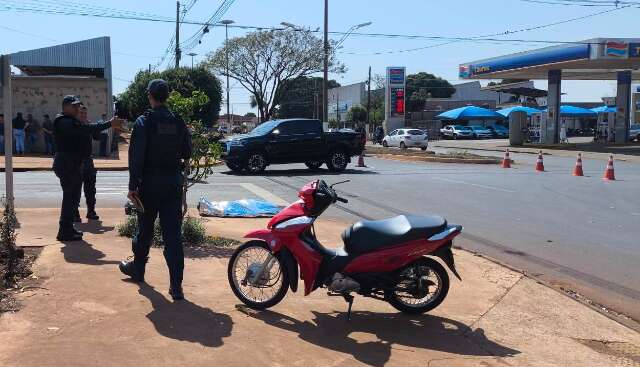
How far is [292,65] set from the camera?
48.5 metres

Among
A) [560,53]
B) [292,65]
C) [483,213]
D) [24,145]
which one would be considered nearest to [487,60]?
[560,53]

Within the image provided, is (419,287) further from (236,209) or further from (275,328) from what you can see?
(236,209)

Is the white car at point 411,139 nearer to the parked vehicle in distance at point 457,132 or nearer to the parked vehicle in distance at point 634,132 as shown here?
the parked vehicle in distance at point 634,132

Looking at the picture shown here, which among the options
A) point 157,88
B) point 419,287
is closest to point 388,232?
→ point 419,287

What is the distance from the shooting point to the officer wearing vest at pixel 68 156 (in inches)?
304

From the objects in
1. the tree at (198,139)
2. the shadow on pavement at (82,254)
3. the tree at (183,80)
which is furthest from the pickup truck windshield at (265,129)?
the tree at (183,80)

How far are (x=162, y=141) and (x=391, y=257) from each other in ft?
7.22

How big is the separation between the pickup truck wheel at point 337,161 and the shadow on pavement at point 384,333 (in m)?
16.2

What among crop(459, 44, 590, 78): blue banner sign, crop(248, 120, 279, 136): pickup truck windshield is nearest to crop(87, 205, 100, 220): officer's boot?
crop(248, 120, 279, 136): pickup truck windshield

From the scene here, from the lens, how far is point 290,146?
21141mm

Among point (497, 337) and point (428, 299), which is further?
point (428, 299)

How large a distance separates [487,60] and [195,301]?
43.4 meters

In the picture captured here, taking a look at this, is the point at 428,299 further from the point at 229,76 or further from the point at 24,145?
the point at 229,76

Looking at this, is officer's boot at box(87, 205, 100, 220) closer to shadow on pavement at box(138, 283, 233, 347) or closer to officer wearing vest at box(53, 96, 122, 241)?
officer wearing vest at box(53, 96, 122, 241)
